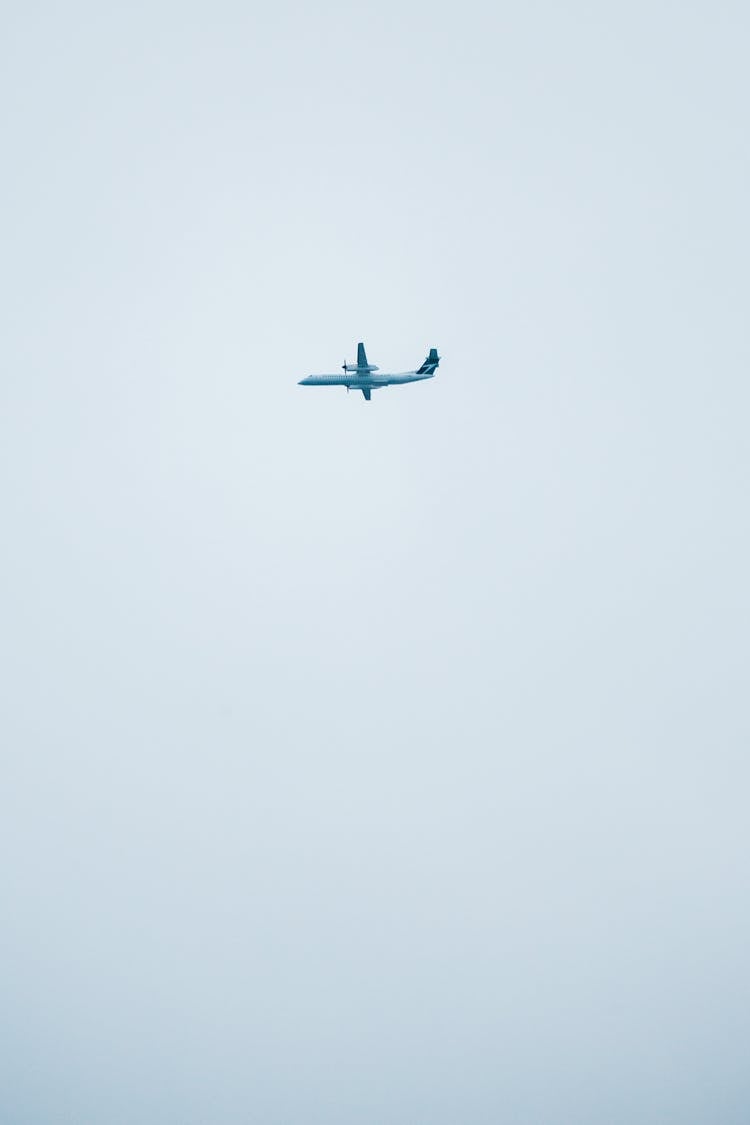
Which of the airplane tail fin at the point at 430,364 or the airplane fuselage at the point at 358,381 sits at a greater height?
the airplane tail fin at the point at 430,364

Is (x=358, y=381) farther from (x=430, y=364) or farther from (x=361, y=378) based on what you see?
(x=430, y=364)

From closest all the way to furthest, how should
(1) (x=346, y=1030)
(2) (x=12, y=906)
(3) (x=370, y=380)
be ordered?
(3) (x=370, y=380), (2) (x=12, y=906), (1) (x=346, y=1030)

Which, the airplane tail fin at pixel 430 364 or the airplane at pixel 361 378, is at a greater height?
the airplane tail fin at pixel 430 364

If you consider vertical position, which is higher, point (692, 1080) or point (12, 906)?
point (12, 906)

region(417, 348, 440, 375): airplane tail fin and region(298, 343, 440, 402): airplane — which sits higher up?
region(417, 348, 440, 375): airplane tail fin

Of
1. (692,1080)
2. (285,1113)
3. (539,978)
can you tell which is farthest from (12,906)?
(692,1080)

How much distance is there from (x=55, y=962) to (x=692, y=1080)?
109 m

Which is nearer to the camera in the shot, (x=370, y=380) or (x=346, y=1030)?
(x=370, y=380)

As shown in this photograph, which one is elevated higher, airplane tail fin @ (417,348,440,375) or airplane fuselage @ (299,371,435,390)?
airplane tail fin @ (417,348,440,375)

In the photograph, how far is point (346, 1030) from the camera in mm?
120062

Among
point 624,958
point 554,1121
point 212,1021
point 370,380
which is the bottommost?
point 554,1121

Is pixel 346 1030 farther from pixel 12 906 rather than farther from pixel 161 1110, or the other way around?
pixel 12 906

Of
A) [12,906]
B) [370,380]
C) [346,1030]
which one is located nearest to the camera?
[370,380]

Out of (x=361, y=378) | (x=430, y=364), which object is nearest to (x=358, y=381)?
(x=361, y=378)
